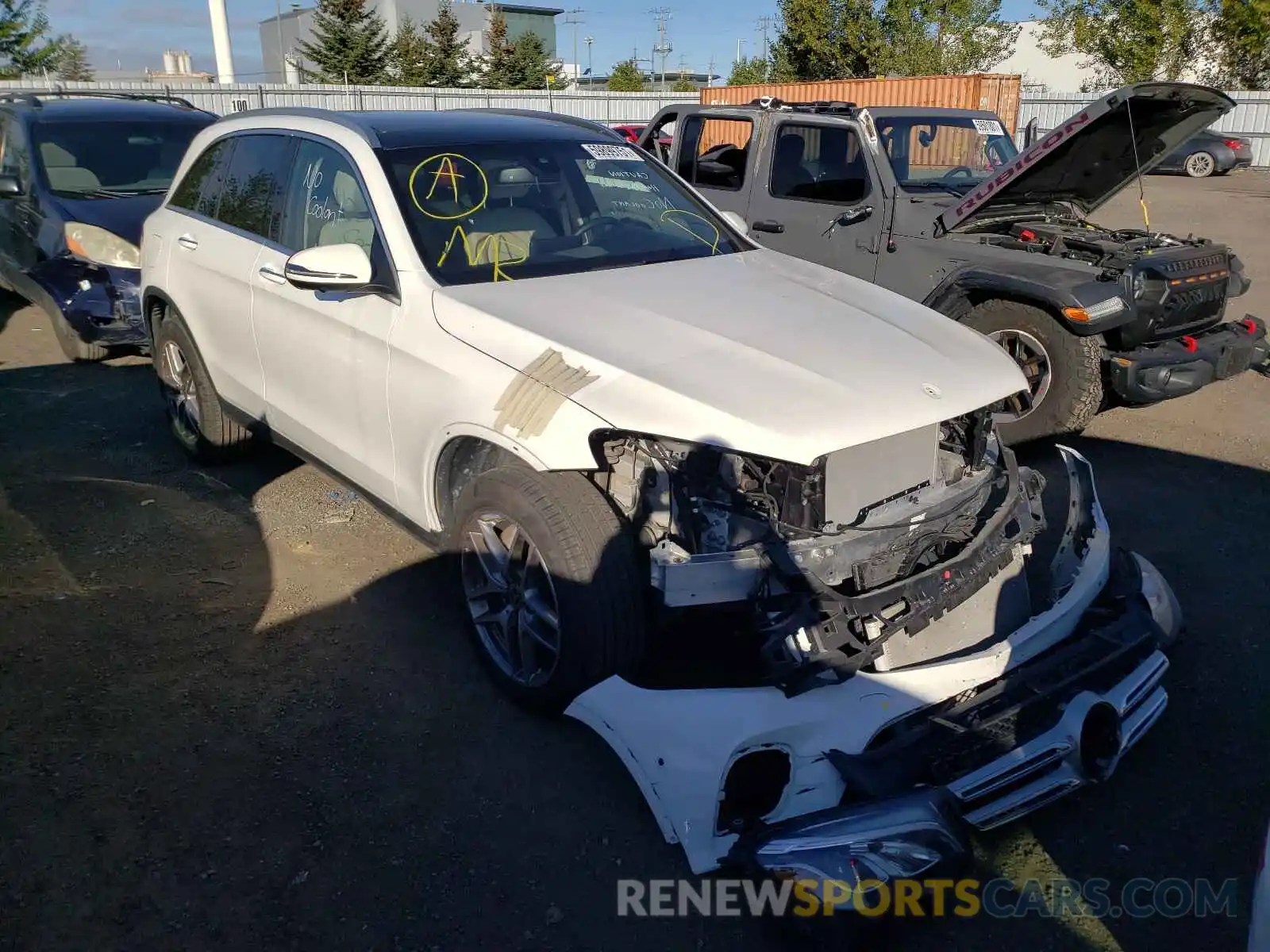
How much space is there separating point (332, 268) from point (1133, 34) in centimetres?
3531

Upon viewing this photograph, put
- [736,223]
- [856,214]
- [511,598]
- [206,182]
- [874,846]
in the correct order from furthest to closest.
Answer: [856,214] → [206,182] → [736,223] → [511,598] → [874,846]

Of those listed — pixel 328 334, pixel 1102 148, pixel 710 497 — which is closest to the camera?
pixel 710 497

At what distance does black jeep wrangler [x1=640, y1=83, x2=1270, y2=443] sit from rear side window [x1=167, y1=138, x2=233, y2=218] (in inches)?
114

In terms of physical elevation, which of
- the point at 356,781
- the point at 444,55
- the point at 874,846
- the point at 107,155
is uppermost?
the point at 444,55

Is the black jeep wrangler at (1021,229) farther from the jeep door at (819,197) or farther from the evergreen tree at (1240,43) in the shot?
the evergreen tree at (1240,43)

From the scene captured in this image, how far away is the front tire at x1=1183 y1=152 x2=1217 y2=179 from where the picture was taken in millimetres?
22172

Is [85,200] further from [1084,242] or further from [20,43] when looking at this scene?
[20,43]

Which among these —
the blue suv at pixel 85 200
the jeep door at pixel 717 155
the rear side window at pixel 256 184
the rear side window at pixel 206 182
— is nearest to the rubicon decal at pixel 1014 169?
the jeep door at pixel 717 155

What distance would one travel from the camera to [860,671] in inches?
106

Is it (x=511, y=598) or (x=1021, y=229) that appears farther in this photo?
(x=1021, y=229)

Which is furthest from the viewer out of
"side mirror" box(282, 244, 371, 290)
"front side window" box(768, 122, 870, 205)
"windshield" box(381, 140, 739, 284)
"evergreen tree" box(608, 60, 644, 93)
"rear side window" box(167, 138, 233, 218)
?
"evergreen tree" box(608, 60, 644, 93)

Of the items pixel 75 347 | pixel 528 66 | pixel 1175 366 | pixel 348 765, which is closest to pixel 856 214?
pixel 1175 366

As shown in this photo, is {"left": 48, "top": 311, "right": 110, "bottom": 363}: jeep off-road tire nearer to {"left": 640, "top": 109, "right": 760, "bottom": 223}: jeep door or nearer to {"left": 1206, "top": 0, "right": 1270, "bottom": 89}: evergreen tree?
{"left": 640, "top": 109, "right": 760, "bottom": 223}: jeep door

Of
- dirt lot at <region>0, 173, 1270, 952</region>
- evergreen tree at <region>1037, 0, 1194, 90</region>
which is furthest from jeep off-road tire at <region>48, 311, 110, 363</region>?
evergreen tree at <region>1037, 0, 1194, 90</region>
